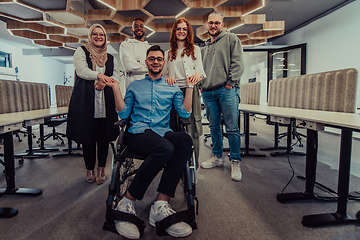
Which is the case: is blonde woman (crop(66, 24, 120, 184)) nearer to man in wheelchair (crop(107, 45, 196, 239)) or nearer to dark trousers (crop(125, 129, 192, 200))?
man in wheelchair (crop(107, 45, 196, 239))

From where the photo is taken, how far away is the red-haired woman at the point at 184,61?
5.62ft

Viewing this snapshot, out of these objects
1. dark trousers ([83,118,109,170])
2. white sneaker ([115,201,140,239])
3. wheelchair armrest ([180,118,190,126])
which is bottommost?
white sneaker ([115,201,140,239])

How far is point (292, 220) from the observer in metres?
1.38

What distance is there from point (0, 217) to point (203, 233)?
4.72 ft

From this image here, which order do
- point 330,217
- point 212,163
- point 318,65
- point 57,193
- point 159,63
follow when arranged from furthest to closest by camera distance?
point 318,65, point 212,163, point 57,193, point 159,63, point 330,217

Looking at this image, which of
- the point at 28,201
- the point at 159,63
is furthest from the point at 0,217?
the point at 159,63

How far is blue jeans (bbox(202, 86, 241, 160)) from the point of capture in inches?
82.8

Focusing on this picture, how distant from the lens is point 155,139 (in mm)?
1349

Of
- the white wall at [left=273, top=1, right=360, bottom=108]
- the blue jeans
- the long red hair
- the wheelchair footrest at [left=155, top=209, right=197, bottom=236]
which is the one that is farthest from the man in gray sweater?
the white wall at [left=273, top=1, right=360, bottom=108]

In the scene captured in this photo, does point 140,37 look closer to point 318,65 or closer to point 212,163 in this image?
point 212,163

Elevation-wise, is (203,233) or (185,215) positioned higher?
(185,215)

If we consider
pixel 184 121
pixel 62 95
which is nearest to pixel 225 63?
pixel 184 121

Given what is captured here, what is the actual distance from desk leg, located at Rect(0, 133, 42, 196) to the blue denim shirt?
103cm

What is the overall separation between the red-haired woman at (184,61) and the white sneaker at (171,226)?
0.70m
